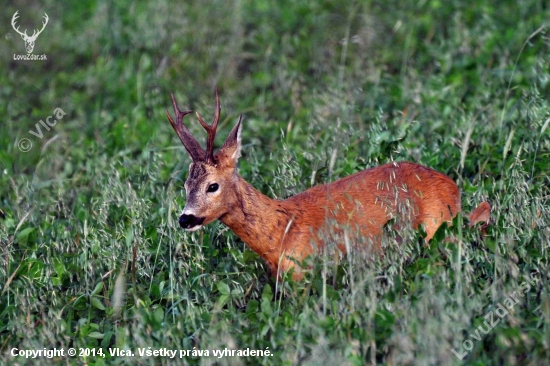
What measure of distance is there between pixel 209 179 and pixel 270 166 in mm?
1654

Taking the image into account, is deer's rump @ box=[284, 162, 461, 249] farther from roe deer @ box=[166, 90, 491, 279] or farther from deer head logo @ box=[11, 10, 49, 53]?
deer head logo @ box=[11, 10, 49, 53]

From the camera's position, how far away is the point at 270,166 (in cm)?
664

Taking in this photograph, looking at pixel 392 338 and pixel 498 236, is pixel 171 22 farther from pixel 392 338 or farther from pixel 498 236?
A: pixel 392 338

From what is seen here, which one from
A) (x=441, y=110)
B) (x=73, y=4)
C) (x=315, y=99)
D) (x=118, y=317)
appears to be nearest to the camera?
(x=118, y=317)

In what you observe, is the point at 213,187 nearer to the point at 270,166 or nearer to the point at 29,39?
the point at 270,166

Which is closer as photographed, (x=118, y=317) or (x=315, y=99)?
(x=118, y=317)

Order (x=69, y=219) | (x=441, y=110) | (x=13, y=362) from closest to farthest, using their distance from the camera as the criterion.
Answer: (x=13, y=362), (x=69, y=219), (x=441, y=110)

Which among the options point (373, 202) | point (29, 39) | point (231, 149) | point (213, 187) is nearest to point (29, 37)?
point (29, 39)

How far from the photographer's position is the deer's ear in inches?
201

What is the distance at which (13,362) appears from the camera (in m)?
4.46

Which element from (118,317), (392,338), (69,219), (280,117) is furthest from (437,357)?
(280,117)

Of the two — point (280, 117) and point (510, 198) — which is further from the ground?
point (510, 198)

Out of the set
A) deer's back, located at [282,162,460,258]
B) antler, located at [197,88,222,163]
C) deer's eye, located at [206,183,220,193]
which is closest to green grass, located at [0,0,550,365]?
deer's back, located at [282,162,460,258]

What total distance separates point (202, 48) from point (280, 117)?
78.5 inches
